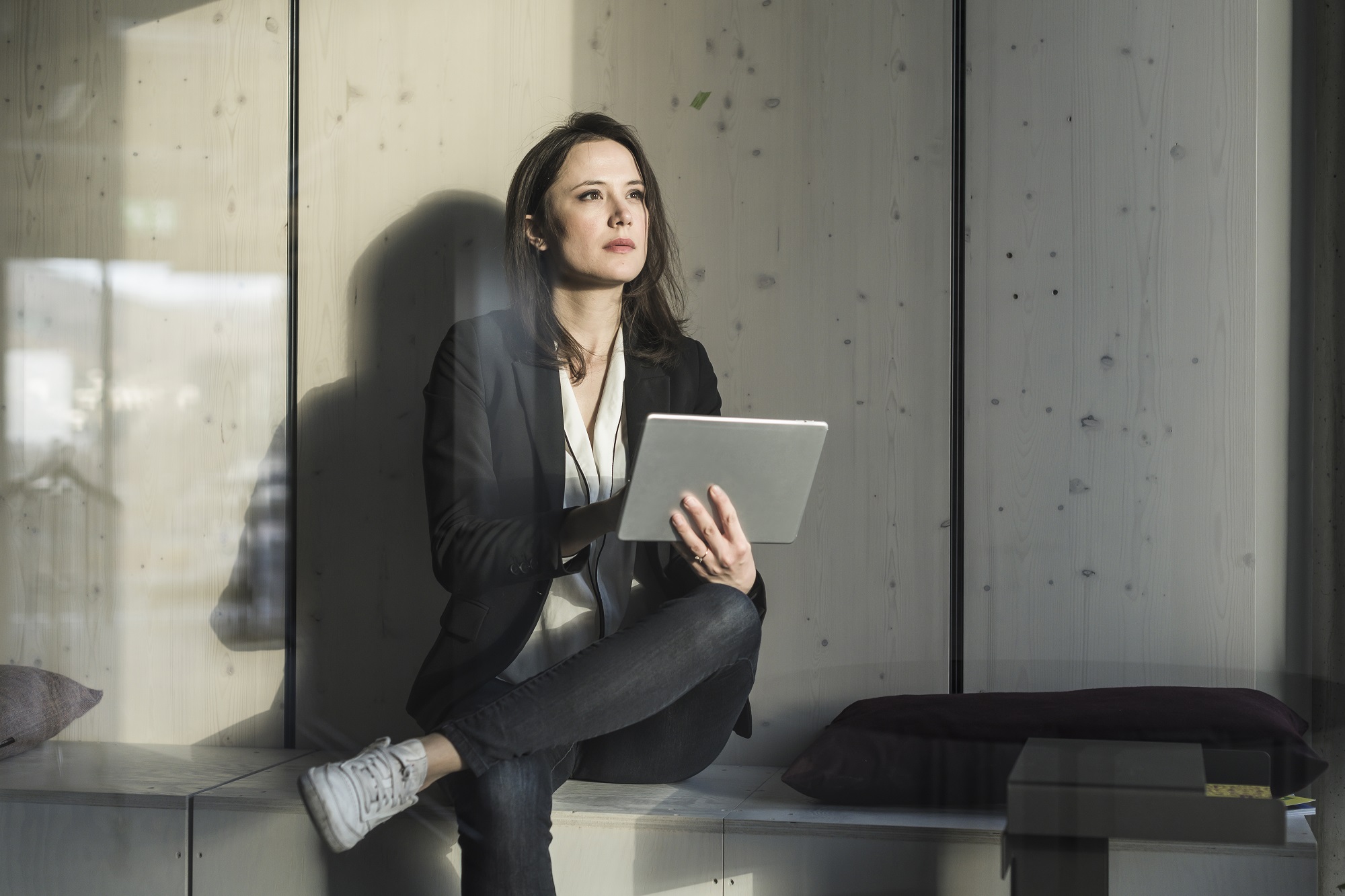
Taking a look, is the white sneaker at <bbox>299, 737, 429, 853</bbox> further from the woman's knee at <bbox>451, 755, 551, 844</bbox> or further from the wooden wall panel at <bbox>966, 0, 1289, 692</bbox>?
the wooden wall panel at <bbox>966, 0, 1289, 692</bbox>

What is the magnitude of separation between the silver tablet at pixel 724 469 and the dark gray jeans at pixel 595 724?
0.10 metres

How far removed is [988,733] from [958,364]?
391 millimetres

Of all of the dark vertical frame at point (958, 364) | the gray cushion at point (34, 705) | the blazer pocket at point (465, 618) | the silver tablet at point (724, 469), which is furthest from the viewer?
the gray cushion at point (34, 705)

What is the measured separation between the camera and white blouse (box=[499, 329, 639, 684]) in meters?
1.16

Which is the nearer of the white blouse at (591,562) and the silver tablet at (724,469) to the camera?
the silver tablet at (724,469)

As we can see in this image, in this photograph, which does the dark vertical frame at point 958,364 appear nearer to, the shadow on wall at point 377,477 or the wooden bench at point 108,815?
the shadow on wall at point 377,477

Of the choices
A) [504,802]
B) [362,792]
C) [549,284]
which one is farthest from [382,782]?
[549,284]

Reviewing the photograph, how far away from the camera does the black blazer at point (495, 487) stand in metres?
1.18

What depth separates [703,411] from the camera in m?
1.15

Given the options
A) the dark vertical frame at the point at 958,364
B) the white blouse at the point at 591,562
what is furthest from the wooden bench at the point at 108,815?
the dark vertical frame at the point at 958,364

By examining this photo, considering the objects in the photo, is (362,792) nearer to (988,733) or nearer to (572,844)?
(572,844)

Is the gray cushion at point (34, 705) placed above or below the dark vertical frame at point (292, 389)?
below

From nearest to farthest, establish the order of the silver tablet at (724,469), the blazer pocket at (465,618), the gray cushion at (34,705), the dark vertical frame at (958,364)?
the silver tablet at (724,469) → the dark vertical frame at (958,364) → the blazer pocket at (465,618) → the gray cushion at (34,705)

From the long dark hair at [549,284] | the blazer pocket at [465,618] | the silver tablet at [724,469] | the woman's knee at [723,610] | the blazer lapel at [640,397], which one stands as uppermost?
the long dark hair at [549,284]
